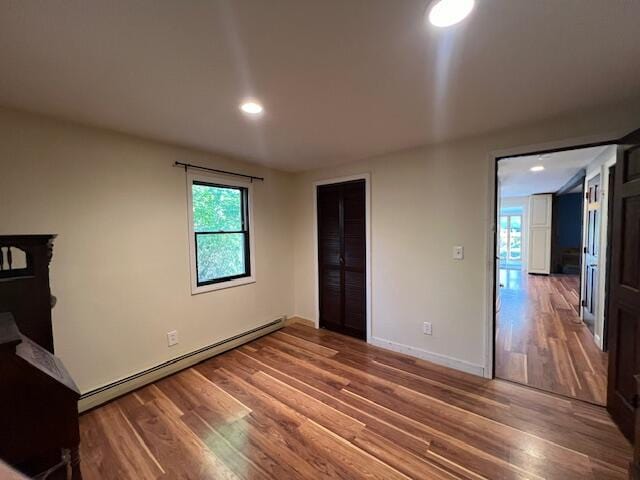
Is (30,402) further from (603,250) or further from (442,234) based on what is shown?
(603,250)

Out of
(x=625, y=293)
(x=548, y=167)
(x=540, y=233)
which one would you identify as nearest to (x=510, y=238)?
(x=540, y=233)

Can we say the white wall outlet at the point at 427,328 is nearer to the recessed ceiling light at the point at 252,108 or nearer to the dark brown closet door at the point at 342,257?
the dark brown closet door at the point at 342,257

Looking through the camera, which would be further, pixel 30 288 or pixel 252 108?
pixel 252 108

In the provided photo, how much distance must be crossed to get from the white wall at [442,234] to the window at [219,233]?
1.43 meters

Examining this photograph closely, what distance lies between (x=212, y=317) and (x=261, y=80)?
253 cm

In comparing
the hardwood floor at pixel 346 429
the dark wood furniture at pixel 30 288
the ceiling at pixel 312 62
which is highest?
the ceiling at pixel 312 62

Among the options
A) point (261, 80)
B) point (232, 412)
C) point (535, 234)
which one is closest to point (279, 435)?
point (232, 412)

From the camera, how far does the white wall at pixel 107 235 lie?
1943mm

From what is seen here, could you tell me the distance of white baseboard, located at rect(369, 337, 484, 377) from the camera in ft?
8.59

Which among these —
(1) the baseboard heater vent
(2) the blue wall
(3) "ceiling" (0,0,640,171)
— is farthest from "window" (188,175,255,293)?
(2) the blue wall

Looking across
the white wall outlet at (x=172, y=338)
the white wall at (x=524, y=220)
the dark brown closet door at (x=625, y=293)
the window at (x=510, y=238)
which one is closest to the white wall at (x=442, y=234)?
the dark brown closet door at (x=625, y=293)

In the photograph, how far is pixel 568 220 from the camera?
7605mm

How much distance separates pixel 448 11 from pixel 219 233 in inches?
113

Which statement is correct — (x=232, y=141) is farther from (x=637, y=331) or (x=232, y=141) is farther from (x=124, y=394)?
(x=637, y=331)
